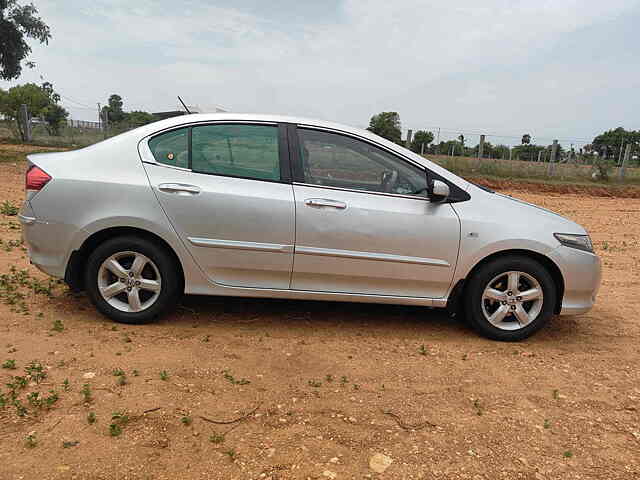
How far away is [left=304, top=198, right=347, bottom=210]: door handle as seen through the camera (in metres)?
3.75

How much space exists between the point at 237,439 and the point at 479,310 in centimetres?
223

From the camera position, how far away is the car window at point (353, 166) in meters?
3.88

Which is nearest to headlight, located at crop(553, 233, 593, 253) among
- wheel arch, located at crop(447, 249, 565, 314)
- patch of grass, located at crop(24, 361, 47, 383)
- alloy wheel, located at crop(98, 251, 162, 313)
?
wheel arch, located at crop(447, 249, 565, 314)

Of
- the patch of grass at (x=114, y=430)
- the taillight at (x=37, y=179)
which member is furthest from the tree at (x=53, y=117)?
the patch of grass at (x=114, y=430)

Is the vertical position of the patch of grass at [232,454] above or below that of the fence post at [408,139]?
below

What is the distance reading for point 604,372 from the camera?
3.62 m

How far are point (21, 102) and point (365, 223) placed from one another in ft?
108

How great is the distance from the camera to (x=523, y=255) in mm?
3951

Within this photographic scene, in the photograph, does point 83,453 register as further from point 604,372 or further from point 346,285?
point 604,372

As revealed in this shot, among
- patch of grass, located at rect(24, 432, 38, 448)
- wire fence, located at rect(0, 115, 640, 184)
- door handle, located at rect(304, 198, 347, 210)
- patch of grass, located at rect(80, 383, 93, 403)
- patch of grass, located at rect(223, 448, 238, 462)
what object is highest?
wire fence, located at rect(0, 115, 640, 184)

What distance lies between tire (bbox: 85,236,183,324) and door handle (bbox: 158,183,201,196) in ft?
1.36

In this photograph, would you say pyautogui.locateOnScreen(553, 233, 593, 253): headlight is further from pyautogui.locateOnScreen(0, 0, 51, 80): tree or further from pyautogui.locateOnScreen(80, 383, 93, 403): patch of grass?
pyautogui.locateOnScreen(0, 0, 51, 80): tree

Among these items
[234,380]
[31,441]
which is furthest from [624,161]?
[31,441]

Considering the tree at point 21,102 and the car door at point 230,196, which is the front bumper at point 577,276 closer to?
the car door at point 230,196
